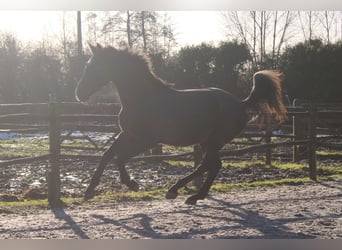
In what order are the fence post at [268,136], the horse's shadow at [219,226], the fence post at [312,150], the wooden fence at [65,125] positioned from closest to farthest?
the horse's shadow at [219,226] → the fence post at [268,136] → the wooden fence at [65,125] → the fence post at [312,150]

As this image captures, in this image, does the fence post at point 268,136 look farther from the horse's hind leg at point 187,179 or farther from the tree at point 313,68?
the horse's hind leg at point 187,179

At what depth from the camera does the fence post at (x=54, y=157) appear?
409 cm

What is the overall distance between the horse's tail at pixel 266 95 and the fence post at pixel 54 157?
4.73 ft

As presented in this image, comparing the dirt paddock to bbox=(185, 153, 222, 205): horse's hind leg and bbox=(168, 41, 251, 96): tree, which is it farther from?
bbox=(168, 41, 251, 96): tree

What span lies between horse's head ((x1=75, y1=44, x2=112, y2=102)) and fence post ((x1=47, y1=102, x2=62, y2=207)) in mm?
592

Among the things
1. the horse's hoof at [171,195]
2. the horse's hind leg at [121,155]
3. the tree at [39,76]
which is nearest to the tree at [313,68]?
the horse's hoof at [171,195]

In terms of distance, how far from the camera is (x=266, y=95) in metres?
3.71

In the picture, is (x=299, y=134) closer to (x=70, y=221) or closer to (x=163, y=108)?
(x=163, y=108)

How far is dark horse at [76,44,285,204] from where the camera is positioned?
11.7ft

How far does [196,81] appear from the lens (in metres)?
3.93

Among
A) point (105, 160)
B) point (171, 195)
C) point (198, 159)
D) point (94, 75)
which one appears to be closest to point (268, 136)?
point (198, 159)

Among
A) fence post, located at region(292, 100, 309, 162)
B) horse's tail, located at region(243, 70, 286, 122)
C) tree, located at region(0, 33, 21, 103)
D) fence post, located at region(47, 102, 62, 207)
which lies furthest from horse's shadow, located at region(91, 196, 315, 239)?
fence post, located at region(292, 100, 309, 162)

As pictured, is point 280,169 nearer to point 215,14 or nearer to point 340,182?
point 340,182

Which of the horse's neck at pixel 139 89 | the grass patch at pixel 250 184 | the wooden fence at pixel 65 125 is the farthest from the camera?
the grass patch at pixel 250 184
